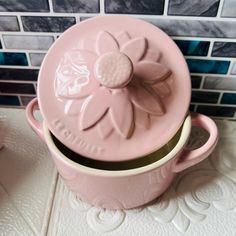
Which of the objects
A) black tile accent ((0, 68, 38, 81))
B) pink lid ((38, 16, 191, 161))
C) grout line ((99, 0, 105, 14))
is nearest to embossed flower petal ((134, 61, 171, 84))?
pink lid ((38, 16, 191, 161))

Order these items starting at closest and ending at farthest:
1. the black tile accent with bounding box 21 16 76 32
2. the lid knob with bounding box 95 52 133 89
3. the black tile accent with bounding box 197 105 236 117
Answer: the lid knob with bounding box 95 52 133 89 < the black tile accent with bounding box 21 16 76 32 < the black tile accent with bounding box 197 105 236 117

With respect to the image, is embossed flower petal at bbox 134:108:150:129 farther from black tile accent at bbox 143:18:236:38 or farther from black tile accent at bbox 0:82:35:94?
black tile accent at bbox 0:82:35:94

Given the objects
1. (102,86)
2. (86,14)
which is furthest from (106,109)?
(86,14)

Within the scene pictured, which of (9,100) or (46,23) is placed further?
(9,100)

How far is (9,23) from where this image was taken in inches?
18.9

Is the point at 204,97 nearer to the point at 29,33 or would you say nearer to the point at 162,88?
the point at 162,88

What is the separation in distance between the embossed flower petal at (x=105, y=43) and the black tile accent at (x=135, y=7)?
5 cm

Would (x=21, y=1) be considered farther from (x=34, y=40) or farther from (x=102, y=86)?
(x=102, y=86)

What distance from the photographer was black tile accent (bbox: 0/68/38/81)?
21.4 inches

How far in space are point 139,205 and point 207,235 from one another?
93 millimetres

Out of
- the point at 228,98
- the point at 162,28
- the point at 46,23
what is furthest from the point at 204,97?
the point at 46,23

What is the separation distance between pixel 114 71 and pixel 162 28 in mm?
142

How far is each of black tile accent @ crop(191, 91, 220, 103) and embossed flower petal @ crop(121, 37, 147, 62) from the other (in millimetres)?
168

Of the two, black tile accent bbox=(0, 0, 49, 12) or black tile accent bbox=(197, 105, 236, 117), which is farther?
black tile accent bbox=(197, 105, 236, 117)
